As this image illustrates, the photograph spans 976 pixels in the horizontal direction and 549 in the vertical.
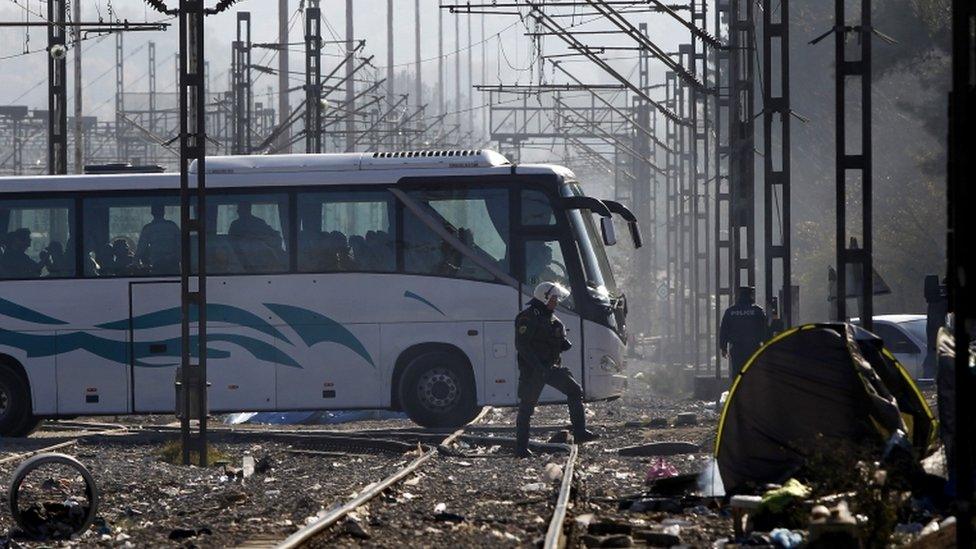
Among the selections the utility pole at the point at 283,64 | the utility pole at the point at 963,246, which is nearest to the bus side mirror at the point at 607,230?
the utility pole at the point at 963,246

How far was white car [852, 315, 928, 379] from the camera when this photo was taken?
30.1 meters

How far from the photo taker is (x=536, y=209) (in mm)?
22016

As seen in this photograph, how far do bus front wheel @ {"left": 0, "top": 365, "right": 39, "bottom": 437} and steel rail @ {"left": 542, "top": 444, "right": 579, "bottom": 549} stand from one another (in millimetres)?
9055

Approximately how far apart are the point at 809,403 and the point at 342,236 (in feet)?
35.5

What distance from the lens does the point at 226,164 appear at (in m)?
22.5

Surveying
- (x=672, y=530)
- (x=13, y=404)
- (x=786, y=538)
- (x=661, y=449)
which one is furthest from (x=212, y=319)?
(x=786, y=538)

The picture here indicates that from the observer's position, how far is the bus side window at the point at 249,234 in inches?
877

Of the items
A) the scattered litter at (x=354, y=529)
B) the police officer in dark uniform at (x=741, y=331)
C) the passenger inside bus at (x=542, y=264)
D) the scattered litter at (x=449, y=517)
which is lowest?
the scattered litter at (x=449, y=517)

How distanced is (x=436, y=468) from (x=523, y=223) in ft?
18.9

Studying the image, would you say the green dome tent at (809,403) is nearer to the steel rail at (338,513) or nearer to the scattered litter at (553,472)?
the steel rail at (338,513)

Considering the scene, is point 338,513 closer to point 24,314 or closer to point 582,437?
→ point 582,437

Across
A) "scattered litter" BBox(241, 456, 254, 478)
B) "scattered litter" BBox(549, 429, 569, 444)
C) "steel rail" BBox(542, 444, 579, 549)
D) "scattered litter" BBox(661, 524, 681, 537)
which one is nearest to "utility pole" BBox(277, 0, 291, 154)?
"scattered litter" BBox(549, 429, 569, 444)

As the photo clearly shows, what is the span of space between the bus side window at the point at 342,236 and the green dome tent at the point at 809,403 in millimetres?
9928

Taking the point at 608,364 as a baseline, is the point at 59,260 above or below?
above
